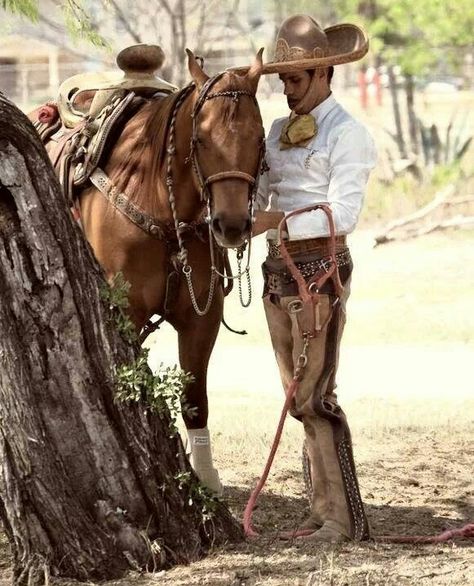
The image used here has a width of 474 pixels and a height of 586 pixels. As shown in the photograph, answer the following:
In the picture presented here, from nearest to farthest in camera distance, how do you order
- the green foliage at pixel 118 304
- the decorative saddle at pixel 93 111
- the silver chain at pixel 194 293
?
the green foliage at pixel 118 304 → the silver chain at pixel 194 293 → the decorative saddle at pixel 93 111

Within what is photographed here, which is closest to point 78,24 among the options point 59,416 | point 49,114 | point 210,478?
point 49,114

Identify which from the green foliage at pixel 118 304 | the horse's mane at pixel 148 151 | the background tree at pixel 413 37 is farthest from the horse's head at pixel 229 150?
the background tree at pixel 413 37

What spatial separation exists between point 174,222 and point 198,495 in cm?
150

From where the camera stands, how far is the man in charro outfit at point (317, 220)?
5398mm

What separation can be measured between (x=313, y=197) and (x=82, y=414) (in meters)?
1.33

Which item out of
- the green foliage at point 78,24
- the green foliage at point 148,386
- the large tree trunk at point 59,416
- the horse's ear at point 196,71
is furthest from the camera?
the green foliage at point 78,24

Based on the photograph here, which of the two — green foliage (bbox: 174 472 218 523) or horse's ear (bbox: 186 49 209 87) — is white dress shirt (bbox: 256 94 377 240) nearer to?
horse's ear (bbox: 186 49 209 87)

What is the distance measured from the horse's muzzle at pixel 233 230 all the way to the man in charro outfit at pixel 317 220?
0.12 meters

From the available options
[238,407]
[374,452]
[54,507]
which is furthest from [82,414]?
[238,407]

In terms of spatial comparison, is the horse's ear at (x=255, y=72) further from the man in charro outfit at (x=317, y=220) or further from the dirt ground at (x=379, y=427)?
the dirt ground at (x=379, y=427)

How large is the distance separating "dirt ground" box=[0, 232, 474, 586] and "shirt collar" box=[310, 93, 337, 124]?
1.72 meters

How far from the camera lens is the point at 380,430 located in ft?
29.4

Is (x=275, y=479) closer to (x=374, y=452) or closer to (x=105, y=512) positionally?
(x=374, y=452)

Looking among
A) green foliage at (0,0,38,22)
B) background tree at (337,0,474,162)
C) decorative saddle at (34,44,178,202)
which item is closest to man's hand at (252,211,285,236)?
decorative saddle at (34,44,178,202)
